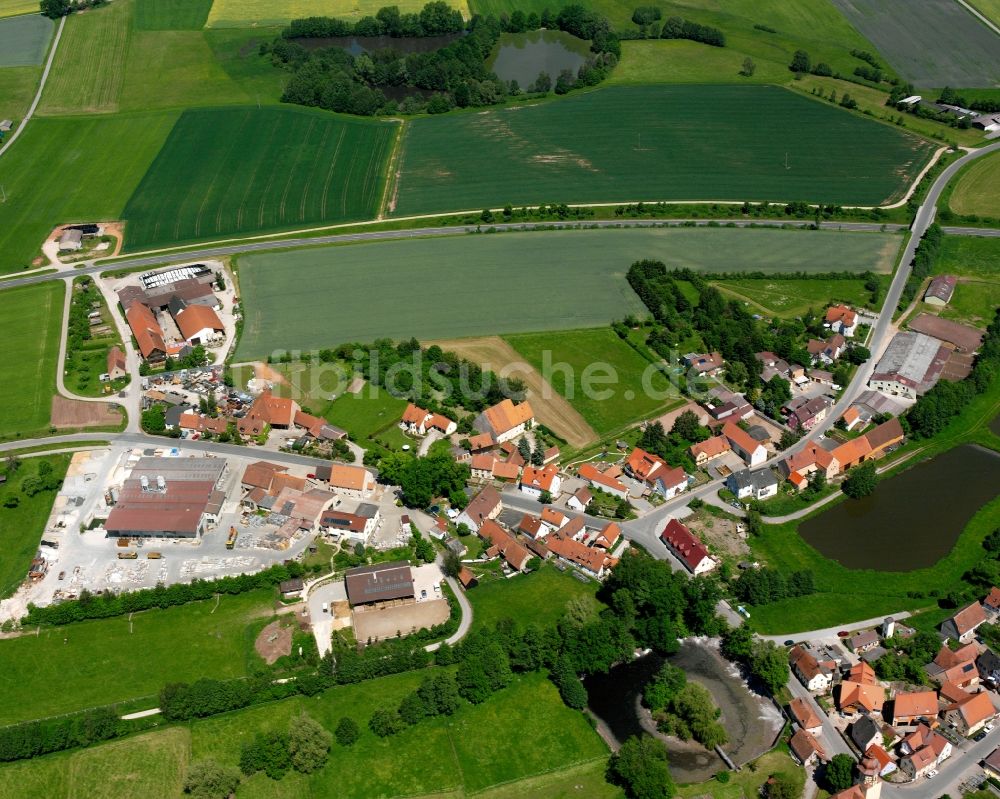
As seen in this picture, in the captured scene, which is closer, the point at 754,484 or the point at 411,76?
the point at 754,484

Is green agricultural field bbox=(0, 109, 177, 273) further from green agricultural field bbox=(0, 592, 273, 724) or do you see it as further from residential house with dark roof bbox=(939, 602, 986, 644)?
residential house with dark roof bbox=(939, 602, 986, 644)

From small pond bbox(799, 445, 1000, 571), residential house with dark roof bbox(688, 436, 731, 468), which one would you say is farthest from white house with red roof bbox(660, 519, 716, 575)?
small pond bbox(799, 445, 1000, 571)

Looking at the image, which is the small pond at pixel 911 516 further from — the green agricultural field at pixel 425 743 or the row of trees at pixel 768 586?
the green agricultural field at pixel 425 743

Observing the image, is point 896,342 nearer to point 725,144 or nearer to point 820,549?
point 820,549

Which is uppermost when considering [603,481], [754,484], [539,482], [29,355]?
[754,484]

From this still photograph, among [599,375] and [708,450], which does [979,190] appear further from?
[708,450]

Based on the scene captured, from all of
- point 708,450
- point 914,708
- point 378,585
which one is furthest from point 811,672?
point 378,585

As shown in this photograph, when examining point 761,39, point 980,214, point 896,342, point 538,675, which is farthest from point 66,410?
point 761,39
